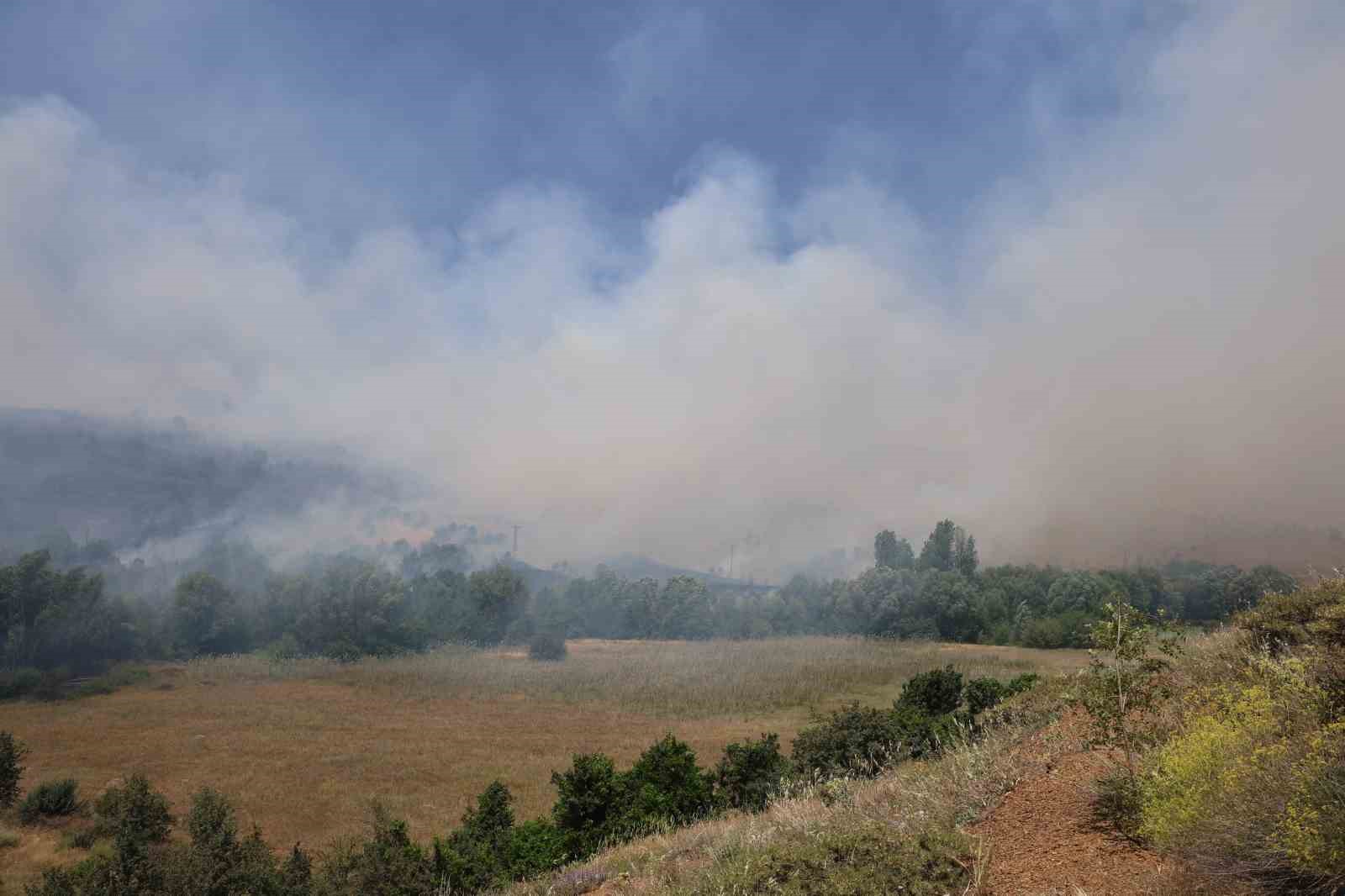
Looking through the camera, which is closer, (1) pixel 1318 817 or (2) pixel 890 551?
(1) pixel 1318 817

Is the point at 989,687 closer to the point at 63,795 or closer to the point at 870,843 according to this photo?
the point at 870,843

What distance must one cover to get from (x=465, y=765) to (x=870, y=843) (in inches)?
1193

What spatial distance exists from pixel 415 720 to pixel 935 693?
36.6m

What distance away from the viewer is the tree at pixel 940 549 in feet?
352

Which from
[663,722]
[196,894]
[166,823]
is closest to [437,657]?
[663,722]

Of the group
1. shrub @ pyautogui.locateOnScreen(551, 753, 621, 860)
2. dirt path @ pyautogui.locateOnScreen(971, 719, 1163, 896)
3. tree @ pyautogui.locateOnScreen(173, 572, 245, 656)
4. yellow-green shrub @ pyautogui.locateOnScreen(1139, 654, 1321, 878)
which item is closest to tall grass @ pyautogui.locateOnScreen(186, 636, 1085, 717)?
tree @ pyautogui.locateOnScreen(173, 572, 245, 656)

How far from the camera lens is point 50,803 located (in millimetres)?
25516

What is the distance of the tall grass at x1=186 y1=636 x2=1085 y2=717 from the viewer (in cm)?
4666

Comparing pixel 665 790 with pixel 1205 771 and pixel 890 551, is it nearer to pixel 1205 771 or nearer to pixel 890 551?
pixel 1205 771

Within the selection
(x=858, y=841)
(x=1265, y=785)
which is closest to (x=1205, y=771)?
(x=1265, y=785)

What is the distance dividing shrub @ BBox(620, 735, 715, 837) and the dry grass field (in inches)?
427

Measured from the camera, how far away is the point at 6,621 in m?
61.6

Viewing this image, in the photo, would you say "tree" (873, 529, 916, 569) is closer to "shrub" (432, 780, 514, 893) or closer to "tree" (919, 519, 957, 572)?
"tree" (919, 519, 957, 572)

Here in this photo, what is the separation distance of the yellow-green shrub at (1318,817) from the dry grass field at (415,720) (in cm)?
2394
